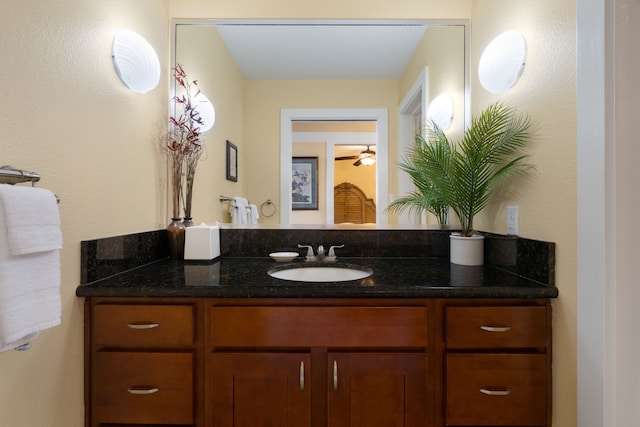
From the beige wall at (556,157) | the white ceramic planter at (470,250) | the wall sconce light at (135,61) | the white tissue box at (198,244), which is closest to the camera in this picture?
the beige wall at (556,157)

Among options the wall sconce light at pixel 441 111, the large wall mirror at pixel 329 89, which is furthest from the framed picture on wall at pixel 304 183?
the wall sconce light at pixel 441 111

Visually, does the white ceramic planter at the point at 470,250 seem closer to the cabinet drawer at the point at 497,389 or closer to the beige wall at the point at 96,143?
the beige wall at the point at 96,143

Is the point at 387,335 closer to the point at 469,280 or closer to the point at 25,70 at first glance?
the point at 469,280

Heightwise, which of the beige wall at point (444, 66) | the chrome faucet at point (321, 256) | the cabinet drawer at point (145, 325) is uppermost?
the beige wall at point (444, 66)

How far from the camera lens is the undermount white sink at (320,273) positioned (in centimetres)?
150

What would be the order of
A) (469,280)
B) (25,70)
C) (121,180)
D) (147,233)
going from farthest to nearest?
(147,233), (121,180), (469,280), (25,70)

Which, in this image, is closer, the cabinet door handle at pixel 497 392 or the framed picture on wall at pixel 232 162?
the cabinet door handle at pixel 497 392

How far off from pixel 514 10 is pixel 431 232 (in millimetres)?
1009

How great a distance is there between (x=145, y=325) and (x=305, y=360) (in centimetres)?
55

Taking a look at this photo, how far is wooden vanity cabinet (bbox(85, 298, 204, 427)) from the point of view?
3.71 ft

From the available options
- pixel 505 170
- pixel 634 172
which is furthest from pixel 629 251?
pixel 505 170

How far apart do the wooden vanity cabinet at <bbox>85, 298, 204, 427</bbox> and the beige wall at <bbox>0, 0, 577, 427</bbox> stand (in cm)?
6

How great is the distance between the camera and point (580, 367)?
1.01 metres

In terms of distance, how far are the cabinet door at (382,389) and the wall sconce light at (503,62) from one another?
3.72 feet
